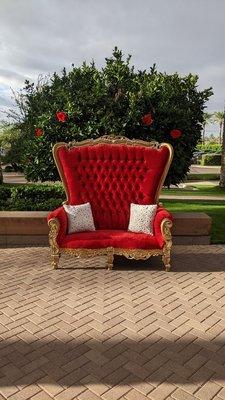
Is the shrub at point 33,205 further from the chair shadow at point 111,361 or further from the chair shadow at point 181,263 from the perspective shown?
the chair shadow at point 111,361

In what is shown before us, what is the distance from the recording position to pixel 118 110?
8.75 m

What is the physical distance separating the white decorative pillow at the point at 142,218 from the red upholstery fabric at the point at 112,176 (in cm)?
26

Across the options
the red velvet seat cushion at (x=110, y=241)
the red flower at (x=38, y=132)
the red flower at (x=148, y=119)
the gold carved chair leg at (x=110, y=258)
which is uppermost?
the red flower at (x=148, y=119)

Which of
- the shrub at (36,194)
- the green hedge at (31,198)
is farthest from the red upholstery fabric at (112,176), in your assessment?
the shrub at (36,194)

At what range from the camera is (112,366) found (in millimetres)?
3336

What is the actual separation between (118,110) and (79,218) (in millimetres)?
3657

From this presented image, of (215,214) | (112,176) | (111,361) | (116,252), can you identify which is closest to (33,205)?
(112,176)

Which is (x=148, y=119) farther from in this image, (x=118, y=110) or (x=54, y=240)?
(x=54, y=240)

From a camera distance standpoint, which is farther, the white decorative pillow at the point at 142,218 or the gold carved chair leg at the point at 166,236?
the white decorative pillow at the point at 142,218

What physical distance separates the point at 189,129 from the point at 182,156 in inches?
30.0

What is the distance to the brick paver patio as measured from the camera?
308 centimetres

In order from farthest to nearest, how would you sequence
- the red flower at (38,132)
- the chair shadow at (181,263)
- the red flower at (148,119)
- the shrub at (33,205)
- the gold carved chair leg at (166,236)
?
the red flower at (38,132) → the red flower at (148,119) → the shrub at (33,205) → the chair shadow at (181,263) → the gold carved chair leg at (166,236)

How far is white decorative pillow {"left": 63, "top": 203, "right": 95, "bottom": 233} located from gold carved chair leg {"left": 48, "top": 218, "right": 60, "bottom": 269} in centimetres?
40

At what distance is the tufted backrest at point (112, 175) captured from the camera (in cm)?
668
